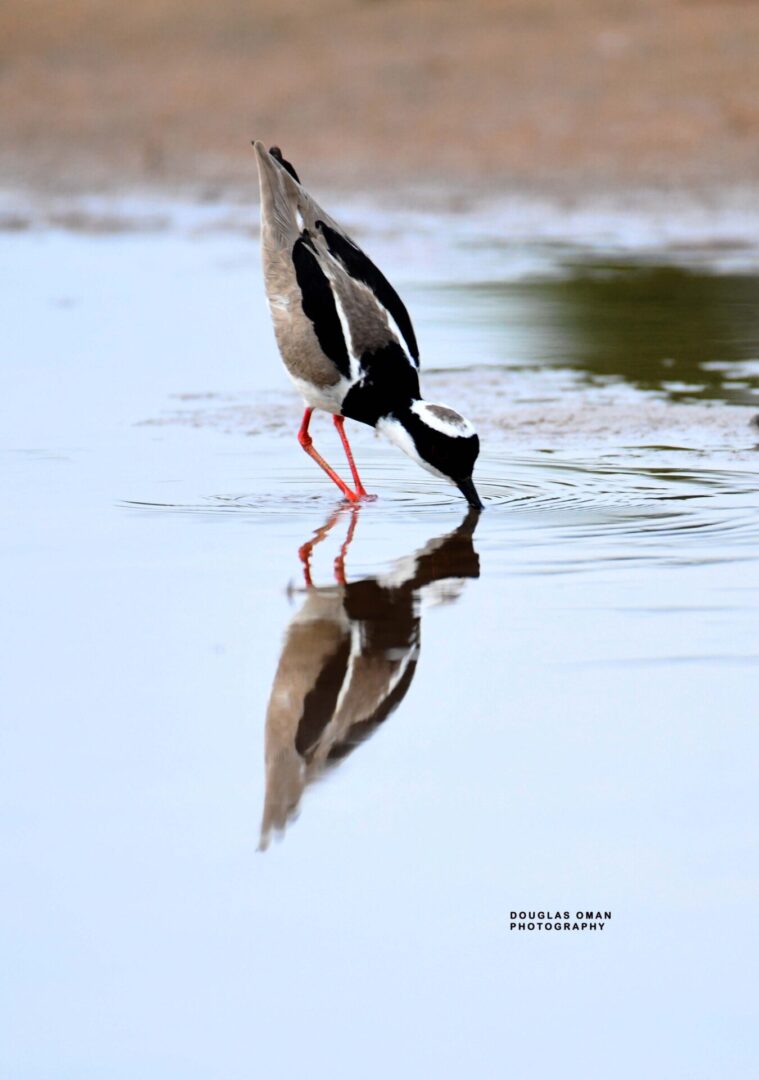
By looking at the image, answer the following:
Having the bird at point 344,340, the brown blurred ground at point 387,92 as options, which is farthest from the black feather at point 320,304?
the brown blurred ground at point 387,92

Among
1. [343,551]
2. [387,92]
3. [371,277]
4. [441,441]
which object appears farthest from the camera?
[387,92]

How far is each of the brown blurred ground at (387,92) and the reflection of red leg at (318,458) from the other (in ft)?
38.4

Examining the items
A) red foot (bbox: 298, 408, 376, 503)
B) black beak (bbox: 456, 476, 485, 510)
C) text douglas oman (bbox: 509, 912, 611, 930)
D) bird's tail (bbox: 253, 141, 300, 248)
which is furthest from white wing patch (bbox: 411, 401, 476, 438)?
text douglas oman (bbox: 509, 912, 611, 930)

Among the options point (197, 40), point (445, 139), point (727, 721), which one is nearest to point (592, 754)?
point (727, 721)

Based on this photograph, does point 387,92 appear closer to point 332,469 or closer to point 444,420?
point 332,469

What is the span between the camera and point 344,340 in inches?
317

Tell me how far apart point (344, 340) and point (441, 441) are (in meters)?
0.82

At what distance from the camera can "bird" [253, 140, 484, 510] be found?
7594 millimetres

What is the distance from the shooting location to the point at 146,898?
391 cm

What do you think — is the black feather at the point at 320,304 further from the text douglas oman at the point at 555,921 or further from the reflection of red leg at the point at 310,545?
the text douglas oman at the point at 555,921

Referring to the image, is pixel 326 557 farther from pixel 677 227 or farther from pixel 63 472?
pixel 677 227

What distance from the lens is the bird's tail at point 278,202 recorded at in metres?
8.66

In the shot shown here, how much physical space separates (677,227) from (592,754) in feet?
44.7

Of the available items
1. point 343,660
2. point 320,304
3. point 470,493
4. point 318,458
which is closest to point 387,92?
point 320,304
